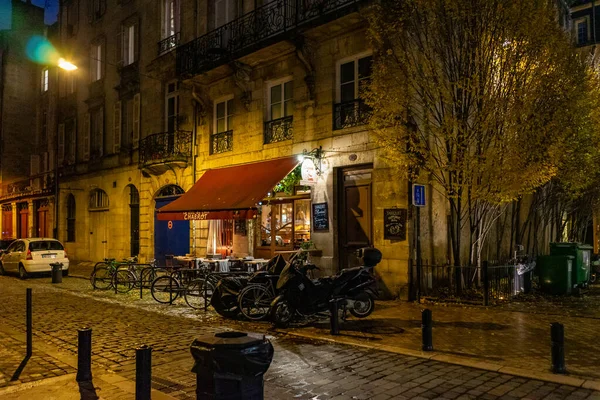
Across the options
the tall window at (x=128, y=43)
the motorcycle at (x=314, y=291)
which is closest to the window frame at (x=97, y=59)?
the tall window at (x=128, y=43)

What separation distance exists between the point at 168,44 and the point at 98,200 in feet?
29.2

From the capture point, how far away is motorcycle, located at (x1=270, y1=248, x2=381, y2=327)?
29.1 feet

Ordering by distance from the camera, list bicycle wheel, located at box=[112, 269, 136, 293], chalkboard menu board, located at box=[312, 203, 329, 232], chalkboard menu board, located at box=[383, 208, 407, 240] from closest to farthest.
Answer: chalkboard menu board, located at box=[383, 208, 407, 240] < chalkboard menu board, located at box=[312, 203, 329, 232] < bicycle wheel, located at box=[112, 269, 136, 293]

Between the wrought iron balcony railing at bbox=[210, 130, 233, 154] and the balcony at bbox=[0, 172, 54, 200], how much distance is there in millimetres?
14170

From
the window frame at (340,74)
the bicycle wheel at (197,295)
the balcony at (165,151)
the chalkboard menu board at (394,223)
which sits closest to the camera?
the bicycle wheel at (197,295)

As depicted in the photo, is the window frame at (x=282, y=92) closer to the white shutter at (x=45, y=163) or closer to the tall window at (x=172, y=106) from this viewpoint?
the tall window at (x=172, y=106)

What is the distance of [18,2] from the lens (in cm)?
3375

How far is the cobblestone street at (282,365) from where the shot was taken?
17.5 ft

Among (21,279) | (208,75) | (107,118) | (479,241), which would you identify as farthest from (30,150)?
(479,241)

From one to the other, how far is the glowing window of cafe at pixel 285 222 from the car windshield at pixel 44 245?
8.64 m

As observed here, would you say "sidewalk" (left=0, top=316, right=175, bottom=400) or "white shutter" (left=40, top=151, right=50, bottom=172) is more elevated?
"white shutter" (left=40, top=151, right=50, bottom=172)

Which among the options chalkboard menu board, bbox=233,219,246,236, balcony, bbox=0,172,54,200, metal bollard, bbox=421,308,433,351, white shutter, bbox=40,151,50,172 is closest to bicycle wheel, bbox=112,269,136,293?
chalkboard menu board, bbox=233,219,246,236

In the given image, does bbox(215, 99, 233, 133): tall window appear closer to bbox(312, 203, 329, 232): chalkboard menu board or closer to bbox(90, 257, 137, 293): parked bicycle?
bbox(312, 203, 329, 232): chalkboard menu board

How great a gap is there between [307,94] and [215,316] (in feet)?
23.4
